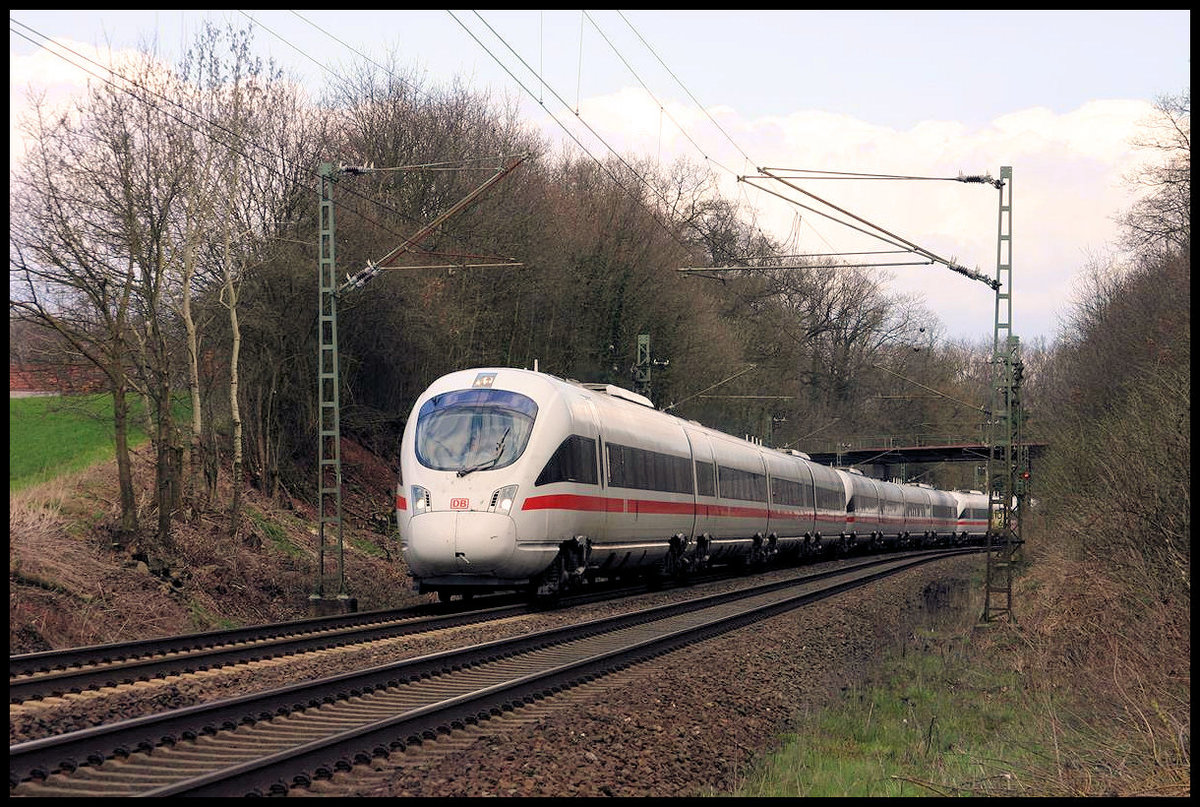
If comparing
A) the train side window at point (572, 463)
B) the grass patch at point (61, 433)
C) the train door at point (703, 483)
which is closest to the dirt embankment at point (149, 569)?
the grass patch at point (61, 433)

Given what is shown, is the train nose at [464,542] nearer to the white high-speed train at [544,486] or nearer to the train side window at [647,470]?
the white high-speed train at [544,486]

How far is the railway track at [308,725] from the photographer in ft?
25.7

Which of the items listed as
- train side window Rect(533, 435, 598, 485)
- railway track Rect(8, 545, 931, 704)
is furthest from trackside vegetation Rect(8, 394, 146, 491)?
train side window Rect(533, 435, 598, 485)

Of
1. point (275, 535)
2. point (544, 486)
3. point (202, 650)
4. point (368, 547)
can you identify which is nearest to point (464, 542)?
point (544, 486)

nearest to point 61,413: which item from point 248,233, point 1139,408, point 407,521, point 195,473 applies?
point 195,473

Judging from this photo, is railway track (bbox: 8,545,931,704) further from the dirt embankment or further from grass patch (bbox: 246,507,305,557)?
grass patch (bbox: 246,507,305,557)

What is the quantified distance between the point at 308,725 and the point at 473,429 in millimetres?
9738

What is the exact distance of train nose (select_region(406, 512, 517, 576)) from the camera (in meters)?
18.6

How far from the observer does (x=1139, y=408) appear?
2067 cm

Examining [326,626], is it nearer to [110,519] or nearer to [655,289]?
[110,519]

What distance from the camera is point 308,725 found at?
9.94 m

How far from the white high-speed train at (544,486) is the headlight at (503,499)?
1cm

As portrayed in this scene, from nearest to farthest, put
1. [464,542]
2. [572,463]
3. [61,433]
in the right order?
[464,542] < [572,463] < [61,433]

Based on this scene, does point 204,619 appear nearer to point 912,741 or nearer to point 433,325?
point 912,741
